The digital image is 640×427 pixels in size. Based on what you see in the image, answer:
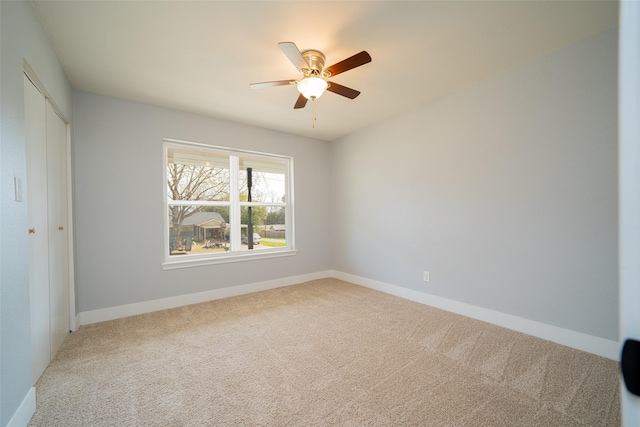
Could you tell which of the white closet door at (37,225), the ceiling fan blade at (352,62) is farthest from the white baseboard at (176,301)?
the ceiling fan blade at (352,62)

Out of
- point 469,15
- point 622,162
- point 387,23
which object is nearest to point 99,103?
point 387,23

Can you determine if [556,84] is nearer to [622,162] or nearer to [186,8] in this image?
[622,162]

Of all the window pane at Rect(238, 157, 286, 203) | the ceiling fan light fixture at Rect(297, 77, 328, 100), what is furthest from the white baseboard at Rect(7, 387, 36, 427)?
the window pane at Rect(238, 157, 286, 203)

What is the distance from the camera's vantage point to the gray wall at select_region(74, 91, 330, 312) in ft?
9.64

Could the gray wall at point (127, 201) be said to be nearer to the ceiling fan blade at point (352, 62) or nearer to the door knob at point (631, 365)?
the ceiling fan blade at point (352, 62)

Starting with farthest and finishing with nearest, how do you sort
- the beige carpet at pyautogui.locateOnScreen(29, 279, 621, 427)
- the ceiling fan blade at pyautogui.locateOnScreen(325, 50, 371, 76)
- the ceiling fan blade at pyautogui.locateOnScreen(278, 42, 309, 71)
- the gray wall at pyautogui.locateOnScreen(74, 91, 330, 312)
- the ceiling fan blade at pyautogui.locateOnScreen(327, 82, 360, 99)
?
1. the gray wall at pyautogui.locateOnScreen(74, 91, 330, 312)
2. the ceiling fan blade at pyautogui.locateOnScreen(327, 82, 360, 99)
3. the ceiling fan blade at pyautogui.locateOnScreen(325, 50, 371, 76)
4. the ceiling fan blade at pyautogui.locateOnScreen(278, 42, 309, 71)
5. the beige carpet at pyautogui.locateOnScreen(29, 279, 621, 427)

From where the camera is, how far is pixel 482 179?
288 centimetres

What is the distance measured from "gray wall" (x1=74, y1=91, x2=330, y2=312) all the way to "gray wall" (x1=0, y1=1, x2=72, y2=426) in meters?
1.38

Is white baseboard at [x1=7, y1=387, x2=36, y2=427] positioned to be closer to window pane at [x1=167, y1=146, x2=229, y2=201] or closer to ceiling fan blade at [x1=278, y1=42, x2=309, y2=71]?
window pane at [x1=167, y1=146, x2=229, y2=201]

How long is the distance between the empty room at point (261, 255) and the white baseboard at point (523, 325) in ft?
0.06

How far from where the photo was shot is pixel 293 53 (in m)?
1.99

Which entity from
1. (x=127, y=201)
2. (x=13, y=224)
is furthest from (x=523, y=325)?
(x=127, y=201)

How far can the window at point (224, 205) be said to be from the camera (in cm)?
357

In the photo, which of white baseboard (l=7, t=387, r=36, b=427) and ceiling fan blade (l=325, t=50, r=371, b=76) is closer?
white baseboard (l=7, t=387, r=36, b=427)
